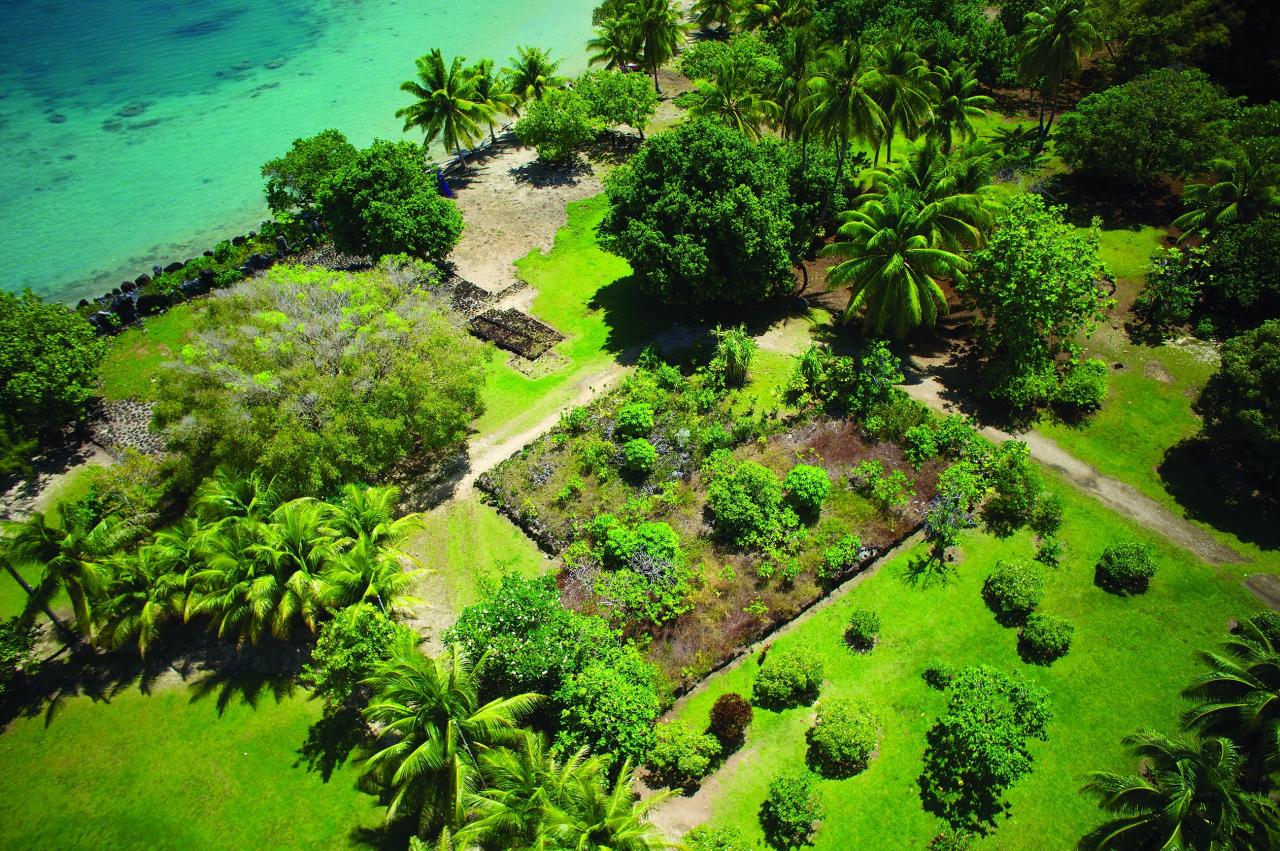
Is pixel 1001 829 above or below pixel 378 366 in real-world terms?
below

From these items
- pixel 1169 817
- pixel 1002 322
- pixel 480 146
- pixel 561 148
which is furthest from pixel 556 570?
pixel 480 146

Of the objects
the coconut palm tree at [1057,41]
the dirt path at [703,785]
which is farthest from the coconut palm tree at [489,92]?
the dirt path at [703,785]

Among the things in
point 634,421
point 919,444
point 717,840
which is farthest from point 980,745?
point 634,421

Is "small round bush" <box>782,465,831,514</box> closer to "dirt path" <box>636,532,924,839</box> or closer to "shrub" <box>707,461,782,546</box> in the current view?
"shrub" <box>707,461,782,546</box>

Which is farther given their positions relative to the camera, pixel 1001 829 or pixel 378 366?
pixel 378 366

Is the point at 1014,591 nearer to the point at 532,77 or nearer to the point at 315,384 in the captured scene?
the point at 315,384

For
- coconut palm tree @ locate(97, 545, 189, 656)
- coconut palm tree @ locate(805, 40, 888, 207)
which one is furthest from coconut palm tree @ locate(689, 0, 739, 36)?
coconut palm tree @ locate(97, 545, 189, 656)

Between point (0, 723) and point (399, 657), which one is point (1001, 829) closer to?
point (399, 657)
